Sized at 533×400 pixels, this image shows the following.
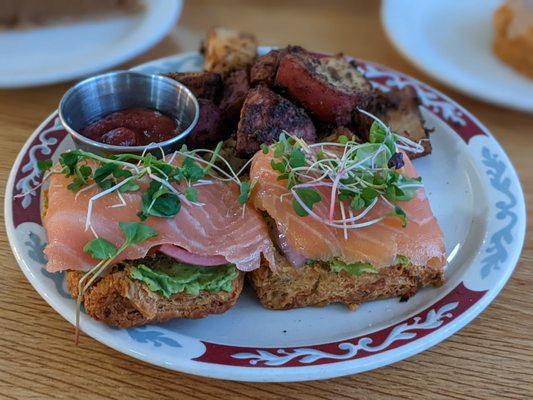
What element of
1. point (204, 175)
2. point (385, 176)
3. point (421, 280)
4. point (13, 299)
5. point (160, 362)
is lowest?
point (13, 299)

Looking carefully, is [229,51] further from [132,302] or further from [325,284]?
[132,302]

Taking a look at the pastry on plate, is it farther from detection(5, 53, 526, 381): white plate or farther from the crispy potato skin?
the crispy potato skin

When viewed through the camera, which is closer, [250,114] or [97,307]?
[97,307]

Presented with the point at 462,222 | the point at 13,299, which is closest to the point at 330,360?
the point at 462,222

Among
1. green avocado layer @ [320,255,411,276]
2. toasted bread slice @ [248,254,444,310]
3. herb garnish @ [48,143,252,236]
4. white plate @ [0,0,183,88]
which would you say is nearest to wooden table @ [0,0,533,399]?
toasted bread slice @ [248,254,444,310]

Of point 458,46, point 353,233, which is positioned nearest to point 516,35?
point 458,46

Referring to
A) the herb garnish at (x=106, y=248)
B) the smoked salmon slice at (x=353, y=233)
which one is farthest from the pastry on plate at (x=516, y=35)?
the herb garnish at (x=106, y=248)

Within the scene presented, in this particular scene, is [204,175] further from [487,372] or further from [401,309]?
[487,372]
